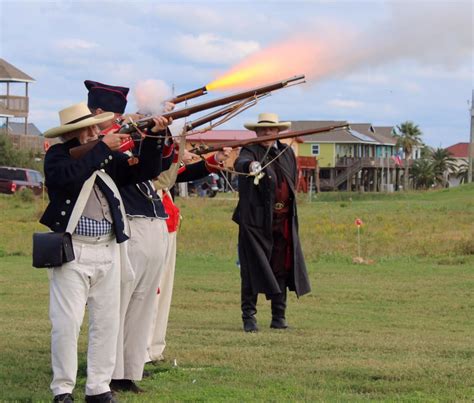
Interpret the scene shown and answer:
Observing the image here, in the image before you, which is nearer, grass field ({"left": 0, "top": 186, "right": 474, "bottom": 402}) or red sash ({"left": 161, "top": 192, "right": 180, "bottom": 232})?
grass field ({"left": 0, "top": 186, "right": 474, "bottom": 402})

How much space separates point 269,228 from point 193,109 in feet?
14.0

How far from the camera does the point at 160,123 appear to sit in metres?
6.82

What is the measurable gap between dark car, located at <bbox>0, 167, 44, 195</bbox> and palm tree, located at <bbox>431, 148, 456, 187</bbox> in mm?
66792

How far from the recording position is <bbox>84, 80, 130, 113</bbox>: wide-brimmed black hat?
7.57m

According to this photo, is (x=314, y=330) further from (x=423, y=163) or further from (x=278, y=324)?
(x=423, y=163)

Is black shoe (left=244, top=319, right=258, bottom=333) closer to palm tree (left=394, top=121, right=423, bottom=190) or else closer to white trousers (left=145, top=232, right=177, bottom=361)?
white trousers (left=145, top=232, right=177, bottom=361)

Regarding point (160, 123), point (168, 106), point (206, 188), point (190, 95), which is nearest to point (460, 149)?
point (206, 188)

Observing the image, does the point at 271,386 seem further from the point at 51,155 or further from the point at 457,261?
the point at 457,261

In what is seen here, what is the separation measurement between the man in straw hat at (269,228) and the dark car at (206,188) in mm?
50797

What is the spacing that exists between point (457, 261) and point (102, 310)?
49.0 ft

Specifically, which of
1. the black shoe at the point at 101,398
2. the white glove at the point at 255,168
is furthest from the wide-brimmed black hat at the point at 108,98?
the white glove at the point at 255,168

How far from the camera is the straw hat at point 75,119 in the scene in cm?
670

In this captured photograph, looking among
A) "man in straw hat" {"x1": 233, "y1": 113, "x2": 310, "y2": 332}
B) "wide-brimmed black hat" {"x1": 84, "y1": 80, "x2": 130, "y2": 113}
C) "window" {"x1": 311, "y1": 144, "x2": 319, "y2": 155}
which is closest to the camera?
"wide-brimmed black hat" {"x1": 84, "y1": 80, "x2": 130, "y2": 113}

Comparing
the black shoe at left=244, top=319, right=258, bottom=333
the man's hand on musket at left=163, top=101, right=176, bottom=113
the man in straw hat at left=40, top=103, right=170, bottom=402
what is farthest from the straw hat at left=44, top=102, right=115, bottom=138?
the black shoe at left=244, top=319, right=258, bottom=333
